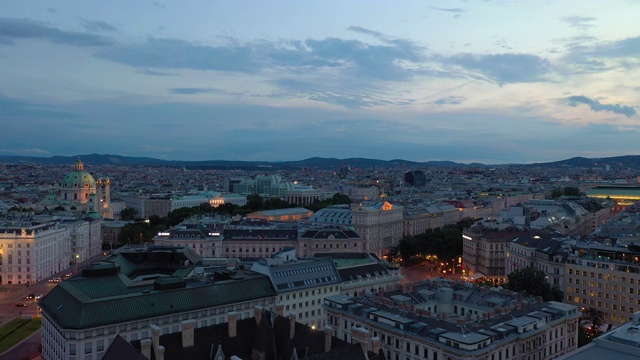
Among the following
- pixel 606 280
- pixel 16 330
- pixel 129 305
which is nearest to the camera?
pixel 129 305

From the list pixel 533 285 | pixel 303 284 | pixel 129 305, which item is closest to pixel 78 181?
pixel 303 284

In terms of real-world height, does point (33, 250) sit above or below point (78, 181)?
below

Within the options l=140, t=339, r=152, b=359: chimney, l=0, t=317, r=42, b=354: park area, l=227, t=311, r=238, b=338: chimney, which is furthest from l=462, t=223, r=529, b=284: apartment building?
l=140, t=339, r=152, b=359: chimney

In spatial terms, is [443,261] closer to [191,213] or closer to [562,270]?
[562,270]

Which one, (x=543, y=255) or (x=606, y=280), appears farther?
(x=543, y=255)

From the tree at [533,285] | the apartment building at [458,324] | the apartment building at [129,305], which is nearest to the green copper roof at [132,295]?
the apartment building at [129,305]

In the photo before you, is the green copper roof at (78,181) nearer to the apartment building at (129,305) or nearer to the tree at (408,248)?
the tree at (408,248)

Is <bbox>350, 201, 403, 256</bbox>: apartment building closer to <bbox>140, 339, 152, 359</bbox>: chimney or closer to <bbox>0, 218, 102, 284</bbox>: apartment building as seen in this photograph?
<bbox>0, 218, 102, 284</bbox>: apartment building

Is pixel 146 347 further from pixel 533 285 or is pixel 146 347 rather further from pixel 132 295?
pixel 533 285
